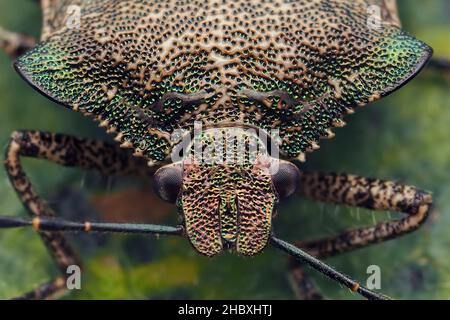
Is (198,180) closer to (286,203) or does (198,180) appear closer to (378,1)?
(286,203)

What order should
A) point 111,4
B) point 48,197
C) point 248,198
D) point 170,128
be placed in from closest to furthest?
point 248,198
point 170,128
point 111,4
point 48,197

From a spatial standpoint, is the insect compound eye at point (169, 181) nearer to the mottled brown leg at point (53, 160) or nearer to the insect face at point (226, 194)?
the insect face at point (226, 194)

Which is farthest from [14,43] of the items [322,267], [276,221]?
[322,267]

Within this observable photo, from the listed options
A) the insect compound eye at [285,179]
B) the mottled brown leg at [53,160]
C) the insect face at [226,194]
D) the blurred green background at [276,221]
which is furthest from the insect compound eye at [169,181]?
the blurred green background at [276,221]

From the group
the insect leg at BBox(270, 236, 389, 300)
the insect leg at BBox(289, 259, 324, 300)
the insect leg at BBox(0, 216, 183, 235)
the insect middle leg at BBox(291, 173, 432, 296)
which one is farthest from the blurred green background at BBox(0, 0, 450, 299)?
the insect leg at BBox(0, 216, 183, 235)
